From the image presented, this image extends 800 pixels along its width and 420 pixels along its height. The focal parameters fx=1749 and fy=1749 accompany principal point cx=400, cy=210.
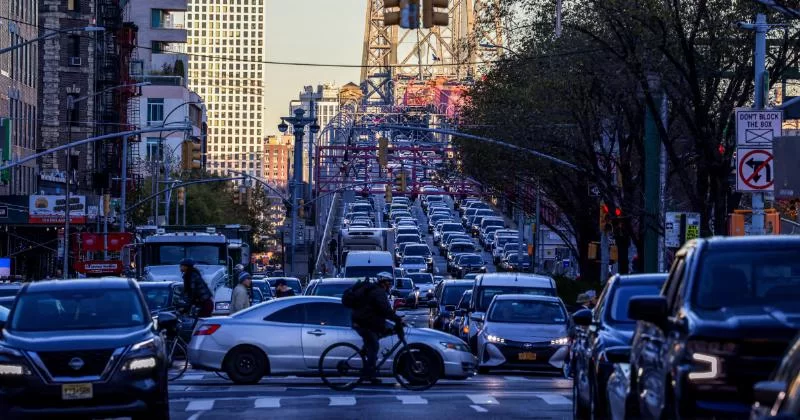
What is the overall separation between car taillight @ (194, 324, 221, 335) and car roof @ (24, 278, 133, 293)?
6.86 meters

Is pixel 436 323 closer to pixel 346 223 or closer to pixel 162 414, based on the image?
pixel 162 414

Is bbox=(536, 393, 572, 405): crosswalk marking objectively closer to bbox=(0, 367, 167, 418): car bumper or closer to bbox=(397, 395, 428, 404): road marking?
bbox=(397, 395, 428, 404): road marking

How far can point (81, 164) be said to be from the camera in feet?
309

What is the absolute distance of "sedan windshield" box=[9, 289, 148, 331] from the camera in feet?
60.8

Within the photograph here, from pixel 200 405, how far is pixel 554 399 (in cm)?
468

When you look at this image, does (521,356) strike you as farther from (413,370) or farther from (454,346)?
(413,370)

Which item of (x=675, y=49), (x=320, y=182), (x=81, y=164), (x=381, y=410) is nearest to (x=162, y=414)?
(x=381, y=410)

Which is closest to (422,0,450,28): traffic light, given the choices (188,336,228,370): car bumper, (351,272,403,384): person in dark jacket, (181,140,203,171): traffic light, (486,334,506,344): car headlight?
(351,272,403,384): person in dark jacket

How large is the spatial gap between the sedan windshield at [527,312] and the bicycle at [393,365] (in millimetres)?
5811

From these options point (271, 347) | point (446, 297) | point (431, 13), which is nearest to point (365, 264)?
point (446, 297)

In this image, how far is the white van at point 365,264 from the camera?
52.9 metres

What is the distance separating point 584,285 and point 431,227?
6697 cm

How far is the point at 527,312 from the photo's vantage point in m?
31.2

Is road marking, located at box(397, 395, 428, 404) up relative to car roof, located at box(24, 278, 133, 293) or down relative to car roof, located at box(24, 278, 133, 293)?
down
